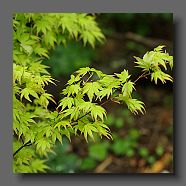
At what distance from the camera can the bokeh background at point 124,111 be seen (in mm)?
4527

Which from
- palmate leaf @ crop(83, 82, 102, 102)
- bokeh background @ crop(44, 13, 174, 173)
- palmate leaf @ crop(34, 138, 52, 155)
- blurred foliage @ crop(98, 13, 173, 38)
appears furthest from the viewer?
blurred foliage @ crop(98, 13, 173, 38)

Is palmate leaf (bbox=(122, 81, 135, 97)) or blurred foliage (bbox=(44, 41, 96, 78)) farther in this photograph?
blurred foliage (bbox=(44, 41, 96, 78))

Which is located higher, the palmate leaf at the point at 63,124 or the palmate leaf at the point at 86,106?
the palmate leaf at the point at 86,106

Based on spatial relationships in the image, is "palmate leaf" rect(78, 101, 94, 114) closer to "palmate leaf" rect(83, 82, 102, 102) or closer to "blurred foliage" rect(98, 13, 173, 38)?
"palmate leaf" rect(83, 82, 102, 102)

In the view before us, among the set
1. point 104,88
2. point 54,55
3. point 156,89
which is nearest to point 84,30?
point 104,88

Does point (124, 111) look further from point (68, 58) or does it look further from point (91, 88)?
point (91, 88)

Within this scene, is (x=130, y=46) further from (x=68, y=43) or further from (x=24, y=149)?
(x=24, y=149)

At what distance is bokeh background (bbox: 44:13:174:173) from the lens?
14.9 feet

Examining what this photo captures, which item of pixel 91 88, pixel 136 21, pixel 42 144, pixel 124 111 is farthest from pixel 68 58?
pixel 91 88

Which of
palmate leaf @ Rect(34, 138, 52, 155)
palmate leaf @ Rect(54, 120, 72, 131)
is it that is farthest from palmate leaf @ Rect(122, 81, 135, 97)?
palmate leaf @ Rect(34, 138, 52, 155)

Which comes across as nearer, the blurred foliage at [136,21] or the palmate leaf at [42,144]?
the palmate leaf at [42,144]

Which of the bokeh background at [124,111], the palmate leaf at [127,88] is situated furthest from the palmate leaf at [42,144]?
the bokeh background at [124,111]

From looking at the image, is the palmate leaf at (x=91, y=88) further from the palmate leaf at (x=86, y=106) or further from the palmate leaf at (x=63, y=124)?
the palmate leaf at (x=63, y=124)

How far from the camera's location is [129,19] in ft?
17.6
